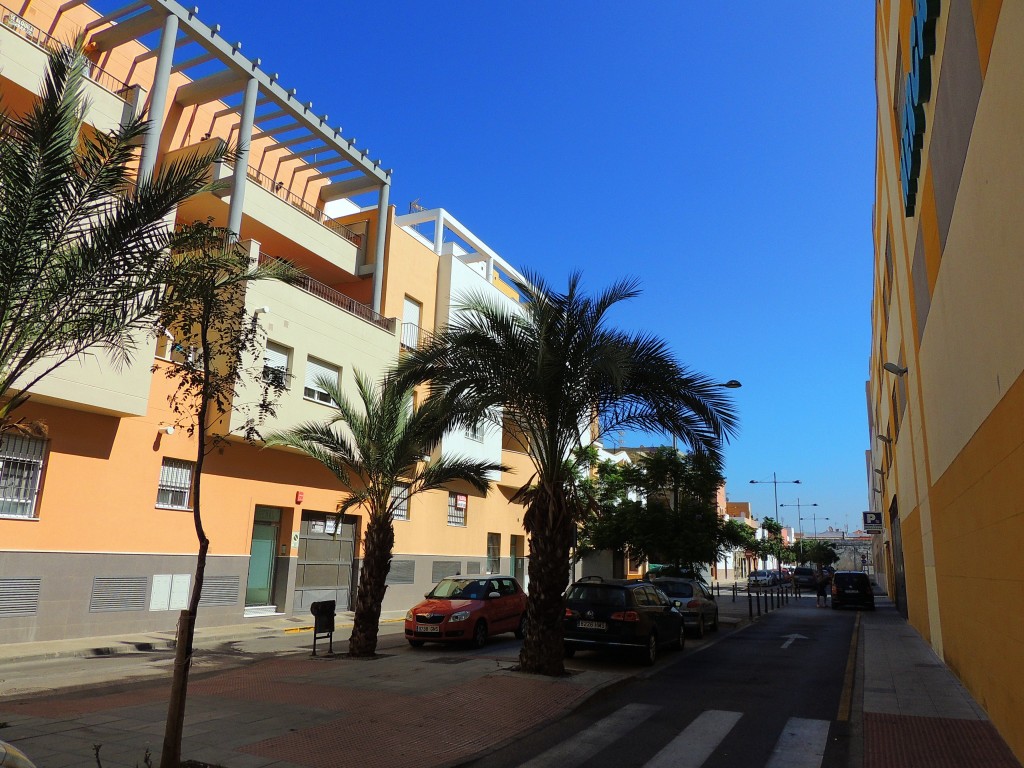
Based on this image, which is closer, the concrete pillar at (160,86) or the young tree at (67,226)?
the young tree at (67,226)

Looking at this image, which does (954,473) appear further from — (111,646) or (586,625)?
(111,646)

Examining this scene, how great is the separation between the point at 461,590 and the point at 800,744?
10.1 m

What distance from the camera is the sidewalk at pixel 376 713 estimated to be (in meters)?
6.88

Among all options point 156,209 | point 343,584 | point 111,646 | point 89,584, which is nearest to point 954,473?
point 156,209

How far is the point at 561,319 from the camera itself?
39.7 feet

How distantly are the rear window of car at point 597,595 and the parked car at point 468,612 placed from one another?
2.26 m

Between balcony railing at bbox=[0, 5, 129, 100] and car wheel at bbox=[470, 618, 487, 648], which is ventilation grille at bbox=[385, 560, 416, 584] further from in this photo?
balcony railing at bbox=[0, 5, 129, 100]

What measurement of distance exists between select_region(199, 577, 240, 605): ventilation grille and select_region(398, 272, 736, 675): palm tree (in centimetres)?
978

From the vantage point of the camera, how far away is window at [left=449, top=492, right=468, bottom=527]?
95.2 ft

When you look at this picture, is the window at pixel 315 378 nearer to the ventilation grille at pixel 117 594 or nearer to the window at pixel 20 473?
the ventilation grille at pixel 117 594

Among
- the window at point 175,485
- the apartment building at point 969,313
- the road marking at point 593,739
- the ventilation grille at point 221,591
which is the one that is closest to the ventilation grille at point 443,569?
the ventilation grille at point 221,591

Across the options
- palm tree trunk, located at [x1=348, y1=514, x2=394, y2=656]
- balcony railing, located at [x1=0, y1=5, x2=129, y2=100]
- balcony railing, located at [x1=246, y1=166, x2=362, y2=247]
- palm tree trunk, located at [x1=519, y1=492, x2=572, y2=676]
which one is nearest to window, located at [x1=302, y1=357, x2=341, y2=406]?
balcony railing, located at [x1=246, y1=166, x2=362, y2=247]

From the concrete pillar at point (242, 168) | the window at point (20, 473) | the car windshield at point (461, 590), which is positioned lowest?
the car windshield at point (461, 590)

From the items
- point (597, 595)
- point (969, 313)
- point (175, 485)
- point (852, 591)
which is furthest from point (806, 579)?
point (969, 313)
